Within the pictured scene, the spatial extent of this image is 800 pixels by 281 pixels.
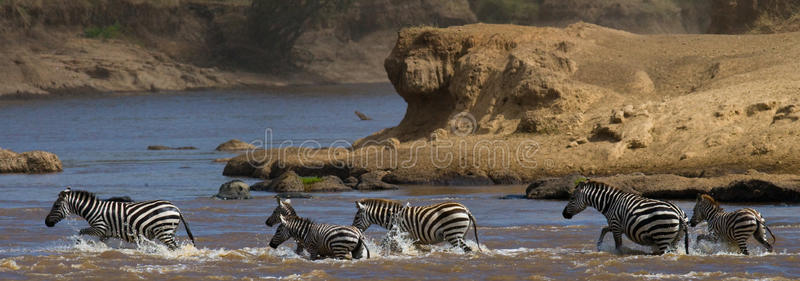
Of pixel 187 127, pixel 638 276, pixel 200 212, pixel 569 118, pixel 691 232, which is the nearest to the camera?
pixel 638 276

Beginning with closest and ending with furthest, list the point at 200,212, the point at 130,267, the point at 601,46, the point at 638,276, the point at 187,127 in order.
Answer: the point at 638,276 < the point at 130,267 < the point at 200,212 < the point at 601,46 < the point at 187,127

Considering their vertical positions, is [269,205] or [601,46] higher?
[601,46]

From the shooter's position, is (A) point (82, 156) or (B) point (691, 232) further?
(A) point (82, 156)

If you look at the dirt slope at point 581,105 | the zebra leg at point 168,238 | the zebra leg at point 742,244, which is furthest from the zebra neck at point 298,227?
the dirt slope at point 581,105

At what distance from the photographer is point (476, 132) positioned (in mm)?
24125

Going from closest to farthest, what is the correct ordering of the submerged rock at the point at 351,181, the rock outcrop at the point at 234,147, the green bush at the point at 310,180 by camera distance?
1. the green bush at the point at 310,180
2. the submerged rock at the point at 351,181
3. the rock outcrop at the point at 234,147

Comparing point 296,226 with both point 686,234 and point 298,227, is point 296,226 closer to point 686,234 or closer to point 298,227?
point 298,227

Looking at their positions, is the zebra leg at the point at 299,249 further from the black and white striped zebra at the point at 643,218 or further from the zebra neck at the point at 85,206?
the black and white striped zebra at the point at 643,218

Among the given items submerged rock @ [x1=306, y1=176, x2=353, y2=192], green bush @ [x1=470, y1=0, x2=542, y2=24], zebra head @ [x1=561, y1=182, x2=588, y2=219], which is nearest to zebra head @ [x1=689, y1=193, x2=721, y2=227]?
zebra head @ [x1=561, y1=182, x2=588, y2=219]

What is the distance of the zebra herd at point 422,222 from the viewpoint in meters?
12.3

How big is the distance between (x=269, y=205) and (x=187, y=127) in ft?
99.2

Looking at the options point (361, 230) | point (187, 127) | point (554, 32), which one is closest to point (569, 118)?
point (554, 32)

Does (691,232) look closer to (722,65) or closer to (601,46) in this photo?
(722,65)

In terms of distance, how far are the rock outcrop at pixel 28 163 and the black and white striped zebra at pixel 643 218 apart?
55.9 feet
